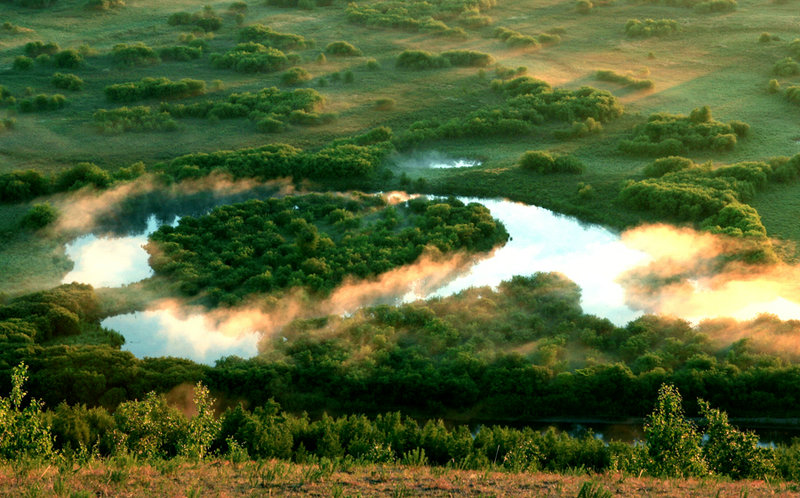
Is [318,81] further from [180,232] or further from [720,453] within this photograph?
[720,453]

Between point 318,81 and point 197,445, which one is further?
point 318,81

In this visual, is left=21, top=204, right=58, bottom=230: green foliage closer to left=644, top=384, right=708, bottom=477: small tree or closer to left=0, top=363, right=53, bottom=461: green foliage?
left=0, top=363, right=53, bottom=461: green foliage

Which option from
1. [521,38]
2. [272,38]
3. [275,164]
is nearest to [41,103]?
[275,164]

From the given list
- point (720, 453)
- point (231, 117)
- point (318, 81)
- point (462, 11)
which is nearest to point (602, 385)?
point (720, 453)

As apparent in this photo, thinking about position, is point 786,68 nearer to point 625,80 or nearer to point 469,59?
point 625,80

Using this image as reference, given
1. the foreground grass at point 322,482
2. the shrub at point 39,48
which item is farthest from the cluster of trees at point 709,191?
the shrub at point 39,48

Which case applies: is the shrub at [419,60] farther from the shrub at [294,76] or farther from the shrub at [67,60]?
the shrub at [67,60]
